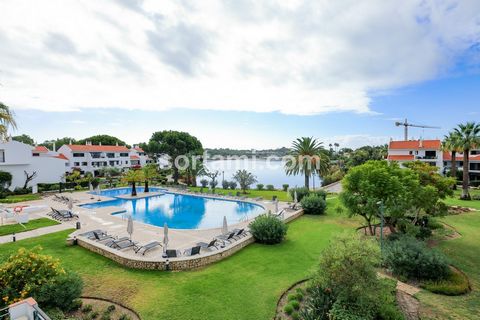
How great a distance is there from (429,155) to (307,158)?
30936 mm

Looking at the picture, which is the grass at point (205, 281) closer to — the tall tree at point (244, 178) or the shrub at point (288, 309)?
the shrub at point (288, 309)

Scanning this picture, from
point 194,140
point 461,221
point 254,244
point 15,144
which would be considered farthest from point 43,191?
point 461,221

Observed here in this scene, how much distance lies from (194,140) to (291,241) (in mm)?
37862

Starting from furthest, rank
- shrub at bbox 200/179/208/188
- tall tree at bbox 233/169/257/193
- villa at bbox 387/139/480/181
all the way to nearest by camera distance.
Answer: villa at bbox 387/139/480/181, shrub at bbox 200/179/208/188, tall tree at bbox 233/169/257/193

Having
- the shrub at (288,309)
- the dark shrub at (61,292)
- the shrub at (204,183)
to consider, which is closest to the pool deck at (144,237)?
the dark shrub at (61,292)

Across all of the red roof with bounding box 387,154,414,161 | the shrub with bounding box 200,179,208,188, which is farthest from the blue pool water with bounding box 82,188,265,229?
the red roof with bounding box 387,154,414,161

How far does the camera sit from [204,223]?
2153 centimetres

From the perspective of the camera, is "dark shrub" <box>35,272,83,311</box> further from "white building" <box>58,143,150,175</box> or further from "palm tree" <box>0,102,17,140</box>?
"white building" <box>58,143,150,175</box>

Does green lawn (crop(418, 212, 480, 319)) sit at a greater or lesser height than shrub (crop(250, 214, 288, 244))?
lesser

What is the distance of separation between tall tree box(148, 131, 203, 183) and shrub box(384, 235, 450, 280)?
36.9 meters

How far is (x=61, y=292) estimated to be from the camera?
25.8ft

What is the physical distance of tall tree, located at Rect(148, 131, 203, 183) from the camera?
152 feet

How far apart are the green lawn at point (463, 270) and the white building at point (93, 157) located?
5496 cm

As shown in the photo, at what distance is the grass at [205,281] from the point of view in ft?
28.5
